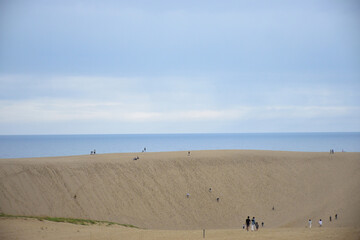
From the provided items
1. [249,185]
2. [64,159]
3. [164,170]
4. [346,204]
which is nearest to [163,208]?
[164,170]

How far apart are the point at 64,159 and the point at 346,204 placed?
34.3 metres

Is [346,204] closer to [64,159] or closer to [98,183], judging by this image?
[98,183]

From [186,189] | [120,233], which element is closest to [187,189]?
[186,189]

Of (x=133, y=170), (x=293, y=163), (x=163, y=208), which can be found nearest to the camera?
(x=163, y=208)

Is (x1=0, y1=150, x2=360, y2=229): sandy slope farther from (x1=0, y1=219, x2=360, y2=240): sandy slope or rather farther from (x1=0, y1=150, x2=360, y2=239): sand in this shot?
(x1=0, y1=219, x2=360, y2=240): sandy slope

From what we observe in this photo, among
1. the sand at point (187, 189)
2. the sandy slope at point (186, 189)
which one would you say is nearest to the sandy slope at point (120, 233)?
the sand at point (187, 189)

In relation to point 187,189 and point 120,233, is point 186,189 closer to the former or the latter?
point 187,189

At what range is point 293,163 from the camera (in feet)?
188

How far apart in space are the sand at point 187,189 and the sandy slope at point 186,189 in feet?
0.31

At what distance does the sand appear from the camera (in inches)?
1657

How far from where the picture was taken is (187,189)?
Result: 49188 millimetres

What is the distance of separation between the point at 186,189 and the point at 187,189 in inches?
4.9

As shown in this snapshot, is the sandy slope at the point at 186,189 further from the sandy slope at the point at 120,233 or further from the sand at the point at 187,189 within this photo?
the sandy slope at the point at 120,233

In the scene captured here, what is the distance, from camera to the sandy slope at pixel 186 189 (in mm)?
42281
